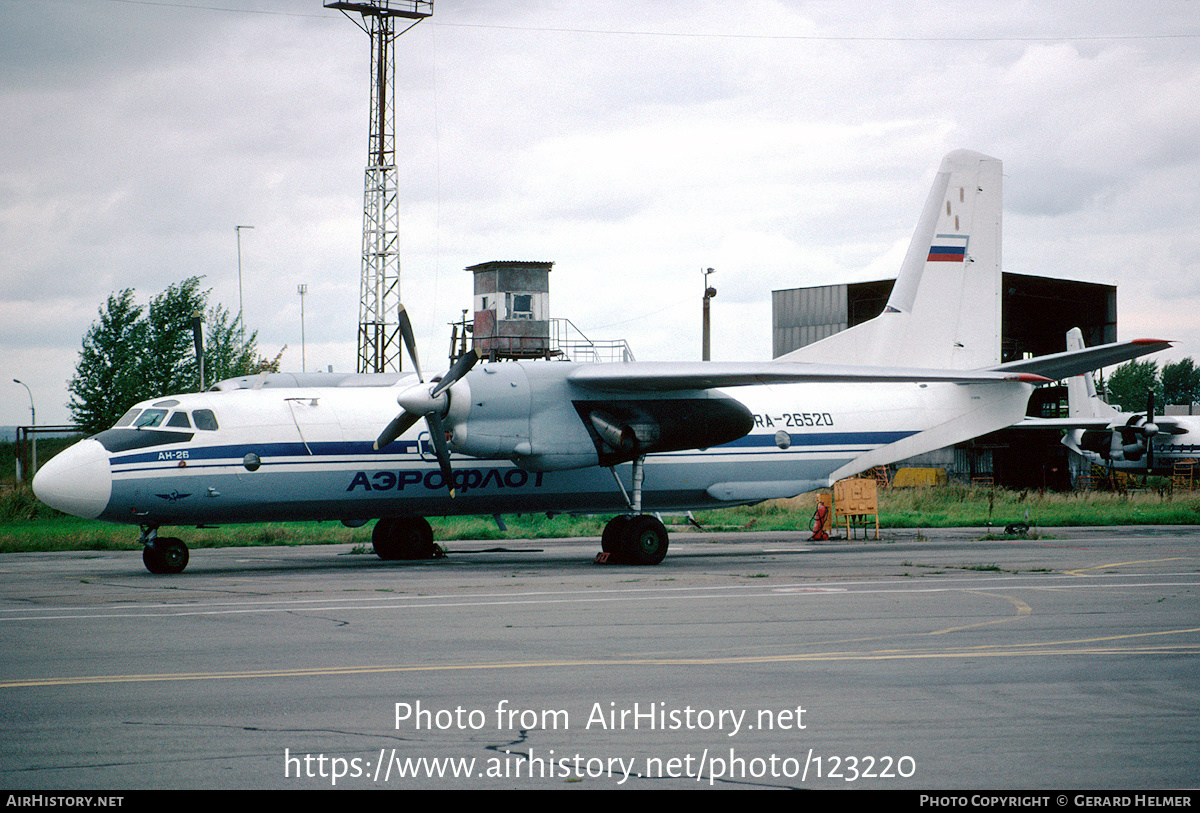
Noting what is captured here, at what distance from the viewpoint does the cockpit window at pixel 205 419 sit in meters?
19.7

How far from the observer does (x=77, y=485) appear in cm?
1842

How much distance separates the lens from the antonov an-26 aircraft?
19.3 m

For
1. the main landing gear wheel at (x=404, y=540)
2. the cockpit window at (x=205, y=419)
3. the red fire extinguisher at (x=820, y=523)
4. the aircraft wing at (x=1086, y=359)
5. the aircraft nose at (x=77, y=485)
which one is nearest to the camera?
the aircraft nose at (x=77, y=485)

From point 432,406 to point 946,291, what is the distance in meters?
14.1

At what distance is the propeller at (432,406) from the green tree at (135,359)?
25.5 metres

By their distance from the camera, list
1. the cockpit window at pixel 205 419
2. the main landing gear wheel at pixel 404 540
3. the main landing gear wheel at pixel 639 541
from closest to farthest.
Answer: the cockpit window at pixel 205 419 < the main landing gear wheel at pixel 639 541 < the main landing gear wheel at pixel 404 540

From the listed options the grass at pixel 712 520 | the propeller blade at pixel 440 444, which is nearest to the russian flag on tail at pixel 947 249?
the grass at pixel 712 520

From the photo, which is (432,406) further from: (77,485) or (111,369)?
(111,369)

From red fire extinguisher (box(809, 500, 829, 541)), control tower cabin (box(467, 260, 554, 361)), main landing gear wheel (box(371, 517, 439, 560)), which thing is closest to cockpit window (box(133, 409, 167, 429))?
main landing gear wheel (box(371, 517, 439, 560))

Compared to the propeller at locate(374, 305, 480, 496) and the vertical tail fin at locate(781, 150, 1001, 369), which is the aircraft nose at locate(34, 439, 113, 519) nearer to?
the propeller at locate(374, 305, 480, 496)

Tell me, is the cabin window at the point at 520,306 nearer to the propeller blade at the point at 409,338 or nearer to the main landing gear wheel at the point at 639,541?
the propeller blade at the point at 409,338

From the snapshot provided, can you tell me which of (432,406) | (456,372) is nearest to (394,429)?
(432,406)
